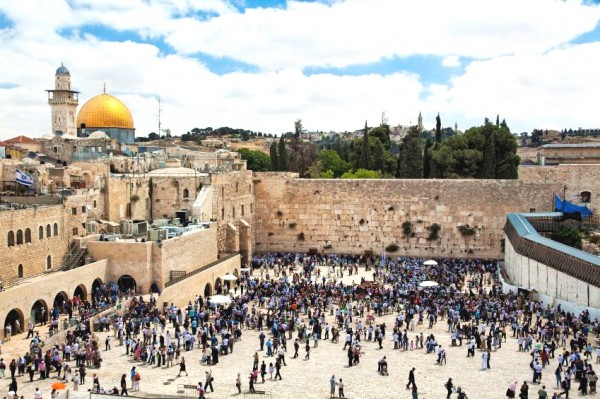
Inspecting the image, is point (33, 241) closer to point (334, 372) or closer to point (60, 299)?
point (60, 299)

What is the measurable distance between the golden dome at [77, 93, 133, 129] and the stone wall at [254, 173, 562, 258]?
1551 centimetres

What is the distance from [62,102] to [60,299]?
30028mm

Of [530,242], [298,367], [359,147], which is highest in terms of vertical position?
[359,147]

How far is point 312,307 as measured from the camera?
23125mm

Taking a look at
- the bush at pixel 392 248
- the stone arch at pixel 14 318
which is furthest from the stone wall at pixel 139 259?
the bush at pixel 392 248

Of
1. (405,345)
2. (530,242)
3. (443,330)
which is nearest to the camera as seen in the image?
(405,345)

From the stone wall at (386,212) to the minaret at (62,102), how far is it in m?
20.9

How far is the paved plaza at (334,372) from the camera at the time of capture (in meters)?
15.1

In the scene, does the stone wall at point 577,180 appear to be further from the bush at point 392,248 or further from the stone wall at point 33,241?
the stone wall at point 33,241

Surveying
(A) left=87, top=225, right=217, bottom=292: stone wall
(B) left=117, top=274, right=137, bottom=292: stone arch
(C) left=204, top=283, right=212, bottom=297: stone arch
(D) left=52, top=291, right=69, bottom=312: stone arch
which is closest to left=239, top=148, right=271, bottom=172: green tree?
(C) left=204, top=283, right=212, bottom=297: stone arch

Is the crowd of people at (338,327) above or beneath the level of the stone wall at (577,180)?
beneath

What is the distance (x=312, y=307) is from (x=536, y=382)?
9356 mm

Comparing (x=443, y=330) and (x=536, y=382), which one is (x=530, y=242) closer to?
(x=443, y=330)

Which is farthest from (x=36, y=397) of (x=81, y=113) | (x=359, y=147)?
(x=359, y=147)
